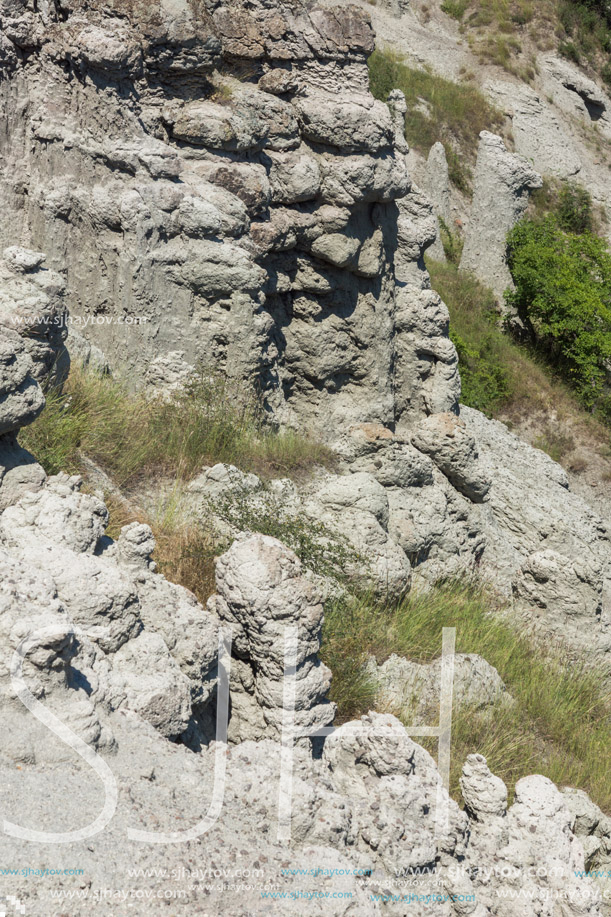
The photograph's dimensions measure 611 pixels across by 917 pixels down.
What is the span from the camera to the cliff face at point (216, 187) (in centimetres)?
608

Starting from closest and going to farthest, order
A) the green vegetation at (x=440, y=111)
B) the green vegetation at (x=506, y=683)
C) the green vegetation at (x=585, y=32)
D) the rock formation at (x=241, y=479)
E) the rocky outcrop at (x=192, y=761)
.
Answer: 1. the rocky outcrop at (x=192, y=761)
2. the rock formation at (x=241, y=479)
3. the green vegetation at (x=506, y=683)
4. the green vegetation at (x=440, y=111)
5. the green vegetation at (x=585, y=32)

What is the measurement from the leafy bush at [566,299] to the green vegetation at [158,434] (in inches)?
478

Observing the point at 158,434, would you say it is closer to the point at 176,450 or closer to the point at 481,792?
the point at 176,450

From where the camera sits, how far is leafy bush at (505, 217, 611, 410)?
1733 centimetres

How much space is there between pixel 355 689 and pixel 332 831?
121 cm

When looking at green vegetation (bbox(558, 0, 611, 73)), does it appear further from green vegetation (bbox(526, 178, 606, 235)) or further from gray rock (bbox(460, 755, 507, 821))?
gray rock (bbox(460, 755, 507, 821))

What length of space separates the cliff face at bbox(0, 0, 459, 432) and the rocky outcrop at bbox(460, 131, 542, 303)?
12.4m

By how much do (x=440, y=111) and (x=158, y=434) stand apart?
2358 centimetres

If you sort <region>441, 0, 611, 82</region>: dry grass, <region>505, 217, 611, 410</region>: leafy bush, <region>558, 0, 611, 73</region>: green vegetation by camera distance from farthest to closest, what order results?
<region>558, 0, 611, 73</region>: green vegetation, <region>441, 0, 611, 82</region>: dry grass, <region>505, 217, 611, 410</region>: leafy bush

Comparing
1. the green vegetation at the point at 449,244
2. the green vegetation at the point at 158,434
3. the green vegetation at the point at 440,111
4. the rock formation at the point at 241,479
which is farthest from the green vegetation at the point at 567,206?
the green vegetation at the point at 158,434

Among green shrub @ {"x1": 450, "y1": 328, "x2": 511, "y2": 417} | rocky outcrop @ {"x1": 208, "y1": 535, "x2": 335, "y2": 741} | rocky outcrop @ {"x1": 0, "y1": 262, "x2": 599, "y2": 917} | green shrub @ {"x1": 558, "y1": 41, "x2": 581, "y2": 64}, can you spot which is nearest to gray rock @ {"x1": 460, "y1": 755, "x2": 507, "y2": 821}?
rocky outcrop @ {"x1": 0, "y1": 262, "x2": 599, "y2": 917}

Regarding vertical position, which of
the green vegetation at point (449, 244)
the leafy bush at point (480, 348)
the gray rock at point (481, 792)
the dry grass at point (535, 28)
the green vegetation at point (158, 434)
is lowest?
the green vegetation at point (449, 244)

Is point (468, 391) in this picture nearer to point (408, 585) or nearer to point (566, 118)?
point (408, 585)

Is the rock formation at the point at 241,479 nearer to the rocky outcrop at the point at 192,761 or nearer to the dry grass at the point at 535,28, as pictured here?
the rocky outcrop at the point at 192,761
